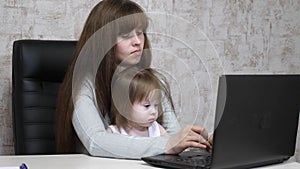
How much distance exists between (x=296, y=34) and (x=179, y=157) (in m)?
1.56

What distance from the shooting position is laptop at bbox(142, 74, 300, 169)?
1.33 metres

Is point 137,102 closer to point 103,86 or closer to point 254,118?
point 103,86

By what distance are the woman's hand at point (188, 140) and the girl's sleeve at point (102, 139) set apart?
0.02 m

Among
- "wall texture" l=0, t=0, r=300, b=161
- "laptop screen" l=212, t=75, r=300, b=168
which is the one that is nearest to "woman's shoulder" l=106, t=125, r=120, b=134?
"laptop screen" l=212, t=75, r=300, b=168

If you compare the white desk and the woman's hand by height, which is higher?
the woman's hand

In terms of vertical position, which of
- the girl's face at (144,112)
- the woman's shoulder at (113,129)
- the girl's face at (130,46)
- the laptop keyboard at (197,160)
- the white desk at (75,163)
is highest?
the girl's face at (130,46)

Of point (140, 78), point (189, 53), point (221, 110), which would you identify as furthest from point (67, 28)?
point (221, 110)

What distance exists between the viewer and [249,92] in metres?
1.37

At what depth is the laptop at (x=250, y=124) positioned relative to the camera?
1.33 meters

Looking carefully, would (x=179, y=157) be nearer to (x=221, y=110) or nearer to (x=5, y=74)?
(x=221, y=110)

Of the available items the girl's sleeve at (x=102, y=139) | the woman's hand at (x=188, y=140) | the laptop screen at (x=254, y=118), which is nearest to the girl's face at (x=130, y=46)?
the girl's sleeve at (x=102, y=139)

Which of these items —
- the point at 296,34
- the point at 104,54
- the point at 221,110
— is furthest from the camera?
the point at 296,34

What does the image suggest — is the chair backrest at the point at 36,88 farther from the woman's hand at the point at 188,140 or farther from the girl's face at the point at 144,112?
the woman's hand at the point at 188,140

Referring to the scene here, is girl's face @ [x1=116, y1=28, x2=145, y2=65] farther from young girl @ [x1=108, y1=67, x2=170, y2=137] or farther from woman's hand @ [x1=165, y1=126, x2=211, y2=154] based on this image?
woman's hand @ [x1=165, y1=126, x2=211, y2=154]
